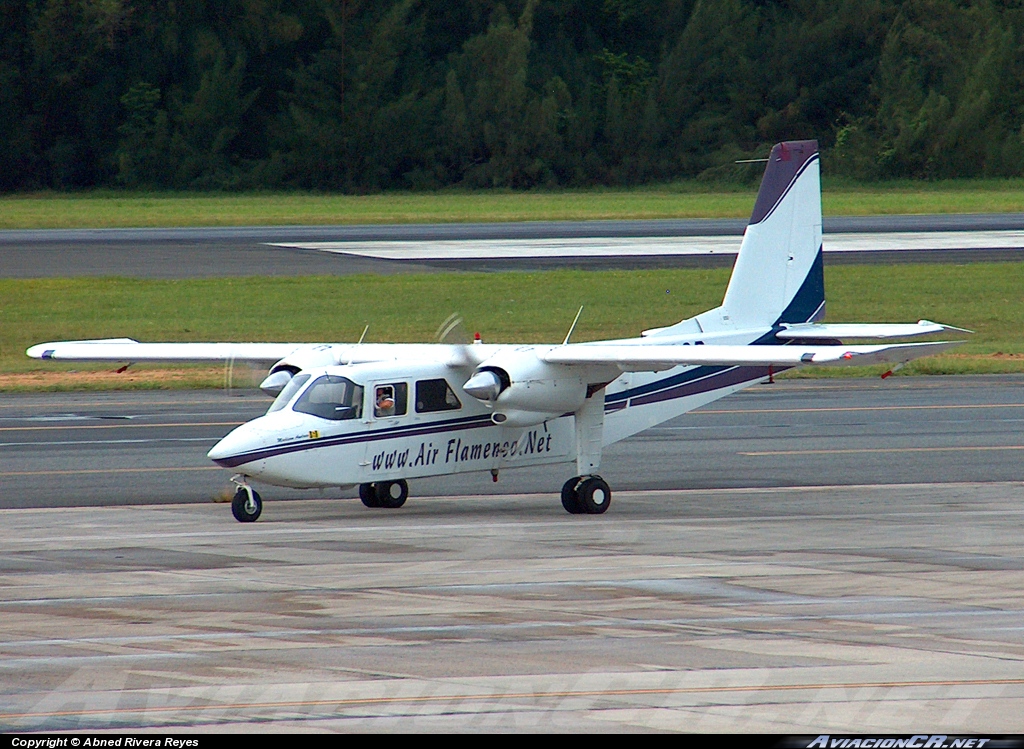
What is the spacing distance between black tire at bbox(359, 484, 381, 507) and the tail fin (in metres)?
5.92

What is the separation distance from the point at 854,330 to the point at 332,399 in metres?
7.84

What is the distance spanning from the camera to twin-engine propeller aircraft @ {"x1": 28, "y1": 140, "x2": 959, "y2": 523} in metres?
18.1

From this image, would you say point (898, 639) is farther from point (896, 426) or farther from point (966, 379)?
point (966, 379)

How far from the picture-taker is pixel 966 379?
32562 millimetres

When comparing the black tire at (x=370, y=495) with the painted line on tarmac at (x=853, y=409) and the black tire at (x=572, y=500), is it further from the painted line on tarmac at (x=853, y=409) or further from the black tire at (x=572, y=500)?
the painted line on tarmac at (x=853, y=409)

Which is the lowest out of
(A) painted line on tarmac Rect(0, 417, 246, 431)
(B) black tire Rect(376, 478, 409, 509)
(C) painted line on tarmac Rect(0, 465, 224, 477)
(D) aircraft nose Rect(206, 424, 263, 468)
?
(A) painted line on tarmac Rect(0, 417, 246, 431)

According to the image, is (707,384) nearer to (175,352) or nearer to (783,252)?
(783,252)

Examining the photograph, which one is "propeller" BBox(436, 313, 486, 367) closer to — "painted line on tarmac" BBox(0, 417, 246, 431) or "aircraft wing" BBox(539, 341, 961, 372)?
"aircraft wing" BBox(539, 341, 961, 372)

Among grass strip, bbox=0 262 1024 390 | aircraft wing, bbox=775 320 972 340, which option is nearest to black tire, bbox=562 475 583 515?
aircraft wing, bbox=775 320 972 340

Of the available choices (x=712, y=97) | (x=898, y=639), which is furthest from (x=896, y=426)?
(x=712, y=97)

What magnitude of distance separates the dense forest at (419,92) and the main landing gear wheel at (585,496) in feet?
261

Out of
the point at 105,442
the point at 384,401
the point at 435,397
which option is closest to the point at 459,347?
the point at 435,397

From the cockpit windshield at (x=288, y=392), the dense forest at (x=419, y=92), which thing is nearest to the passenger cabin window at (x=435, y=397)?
the cockpit windshield at (x=288, y=392)
